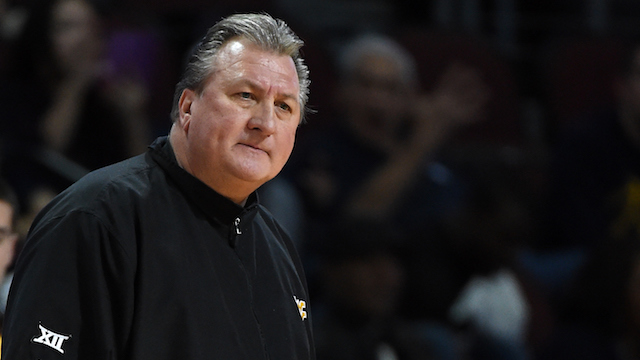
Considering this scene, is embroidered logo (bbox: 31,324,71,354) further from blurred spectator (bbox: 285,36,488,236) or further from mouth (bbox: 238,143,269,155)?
blurred spectator (bbox: 285,36,488,236)

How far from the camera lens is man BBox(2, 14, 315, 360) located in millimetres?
1616

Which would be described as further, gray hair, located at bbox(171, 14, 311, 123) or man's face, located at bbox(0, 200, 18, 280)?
man's face, located at bbox(0, 200, 18, 280)

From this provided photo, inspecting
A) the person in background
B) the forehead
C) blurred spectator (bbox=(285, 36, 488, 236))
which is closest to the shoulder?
the forehead

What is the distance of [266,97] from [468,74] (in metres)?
3.51

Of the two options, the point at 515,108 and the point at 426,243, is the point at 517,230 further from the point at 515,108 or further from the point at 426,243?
the point at 515,108

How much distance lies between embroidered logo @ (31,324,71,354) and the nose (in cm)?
52

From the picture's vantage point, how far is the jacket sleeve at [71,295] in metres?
1.58

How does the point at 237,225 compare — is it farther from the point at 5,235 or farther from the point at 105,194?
the point at 5,235

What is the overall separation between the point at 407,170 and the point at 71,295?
3057 mm

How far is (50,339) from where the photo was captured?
5.17ft

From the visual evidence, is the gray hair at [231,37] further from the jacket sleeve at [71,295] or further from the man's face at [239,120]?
the jacket sleeve at [71,295]

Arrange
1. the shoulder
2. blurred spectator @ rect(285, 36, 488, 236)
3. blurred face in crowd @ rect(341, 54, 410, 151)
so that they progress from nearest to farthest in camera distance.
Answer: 1. the shoulder
2. blurred spectator @ rect(285, 36, 488, 236)
3. blurred face in crowd @ rect(341, 54, 410, 151)

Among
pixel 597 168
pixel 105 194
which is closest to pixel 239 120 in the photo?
pixel 105 194

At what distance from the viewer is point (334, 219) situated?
4.34 m
